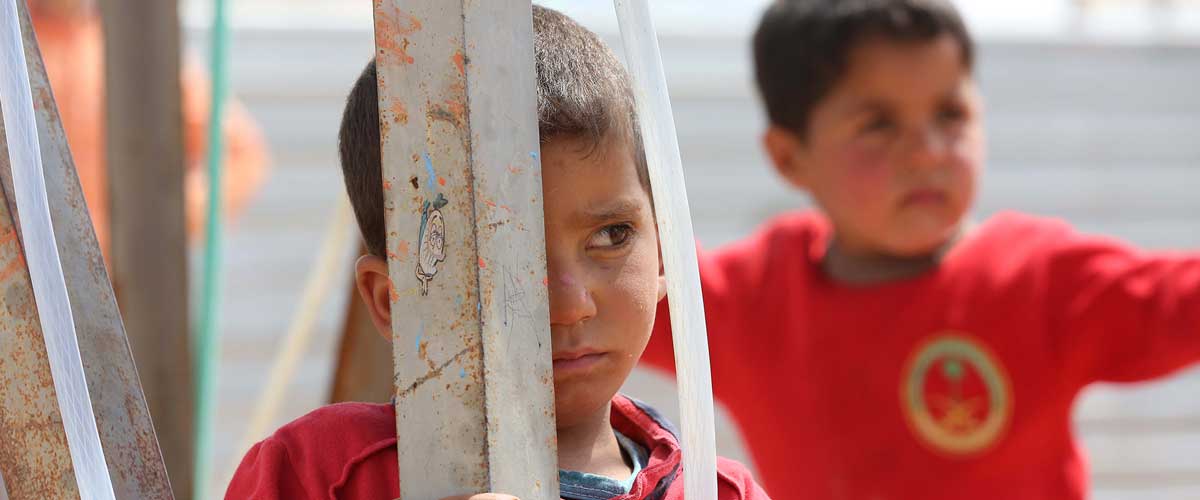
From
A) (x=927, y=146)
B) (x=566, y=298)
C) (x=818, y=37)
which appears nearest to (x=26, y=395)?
(x=566, y=298)

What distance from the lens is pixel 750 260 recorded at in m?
2.20

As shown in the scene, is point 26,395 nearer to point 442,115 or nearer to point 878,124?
point 442,115

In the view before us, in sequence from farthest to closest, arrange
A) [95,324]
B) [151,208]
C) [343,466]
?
[151,208]
[343,466]
[95,324]

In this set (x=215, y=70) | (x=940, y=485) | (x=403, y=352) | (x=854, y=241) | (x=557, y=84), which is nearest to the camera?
(x=403, y=352)

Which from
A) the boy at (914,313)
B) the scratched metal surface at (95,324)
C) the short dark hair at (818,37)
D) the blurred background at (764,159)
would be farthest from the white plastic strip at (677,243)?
the blurred background at (764,159)

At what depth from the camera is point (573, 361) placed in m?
0.94

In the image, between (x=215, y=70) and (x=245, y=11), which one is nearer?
(x=215, y=70)

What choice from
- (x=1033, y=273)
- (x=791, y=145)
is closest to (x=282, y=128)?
(x=791, y=145)

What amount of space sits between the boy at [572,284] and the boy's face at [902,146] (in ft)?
3.26

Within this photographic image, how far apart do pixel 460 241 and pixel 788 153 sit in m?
1.55

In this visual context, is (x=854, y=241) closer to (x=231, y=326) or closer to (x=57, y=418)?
(x=57, y=418)

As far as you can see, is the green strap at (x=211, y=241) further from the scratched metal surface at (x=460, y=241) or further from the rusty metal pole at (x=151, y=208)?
the scratched metal surface at (x=460, y=241)

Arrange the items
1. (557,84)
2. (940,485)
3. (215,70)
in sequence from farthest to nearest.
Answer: (940,485), (215,70), (557,84)

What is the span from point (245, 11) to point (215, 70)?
4208 mm
